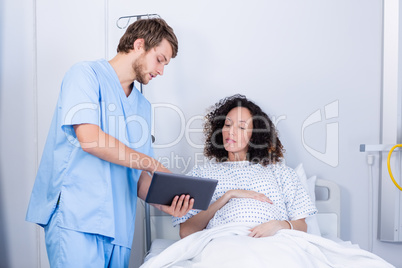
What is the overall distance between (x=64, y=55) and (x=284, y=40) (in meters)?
1.12

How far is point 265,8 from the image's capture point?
1934 millimetres

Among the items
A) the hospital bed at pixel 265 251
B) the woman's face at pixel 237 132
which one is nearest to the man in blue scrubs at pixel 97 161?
the hospital bed at pixel 265 251

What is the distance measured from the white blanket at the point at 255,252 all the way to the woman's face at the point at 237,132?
0.42 meters

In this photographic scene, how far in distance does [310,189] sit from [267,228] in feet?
1.54

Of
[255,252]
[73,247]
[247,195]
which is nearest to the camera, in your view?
[255,252]

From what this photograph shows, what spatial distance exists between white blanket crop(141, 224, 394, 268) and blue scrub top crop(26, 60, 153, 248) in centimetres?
23

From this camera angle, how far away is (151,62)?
4.63 ft

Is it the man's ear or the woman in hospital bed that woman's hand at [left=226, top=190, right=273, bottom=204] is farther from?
the man's ear

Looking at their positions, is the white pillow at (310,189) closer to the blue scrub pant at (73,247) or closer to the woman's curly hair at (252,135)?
the woman's curly hair at (252,135)

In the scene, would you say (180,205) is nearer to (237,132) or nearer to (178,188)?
(178,188)

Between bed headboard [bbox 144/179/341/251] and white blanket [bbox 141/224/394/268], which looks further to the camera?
bed headboard [bbox 144/179/341/251]

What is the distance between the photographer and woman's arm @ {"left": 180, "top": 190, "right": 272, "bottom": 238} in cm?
156

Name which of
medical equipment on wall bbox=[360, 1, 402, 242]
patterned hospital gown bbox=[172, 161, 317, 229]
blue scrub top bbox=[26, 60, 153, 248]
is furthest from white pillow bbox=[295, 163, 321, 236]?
blue scrub top bbox=[26, 60, 153, 248]

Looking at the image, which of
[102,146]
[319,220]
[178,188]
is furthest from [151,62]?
[319,220]
